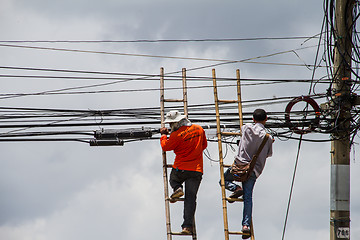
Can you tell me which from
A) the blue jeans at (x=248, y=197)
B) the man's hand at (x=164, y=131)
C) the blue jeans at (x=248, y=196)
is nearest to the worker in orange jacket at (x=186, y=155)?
the man's hand at (x=164, y=131)

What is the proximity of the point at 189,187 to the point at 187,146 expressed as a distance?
735mm

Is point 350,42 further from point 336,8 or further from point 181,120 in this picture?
point 181,120

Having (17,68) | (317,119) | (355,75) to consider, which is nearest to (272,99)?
(317,119)

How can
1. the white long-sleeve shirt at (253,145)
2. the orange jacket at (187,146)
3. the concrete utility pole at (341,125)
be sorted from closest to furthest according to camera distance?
1. the white long-sleeve shirt at (253,145)
2. the orange jacket at (187,146)
3. the concrete utility pole at (341,125)

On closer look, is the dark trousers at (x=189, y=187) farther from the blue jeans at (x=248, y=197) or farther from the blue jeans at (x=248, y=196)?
the blue jeans at (x=248, y=197)

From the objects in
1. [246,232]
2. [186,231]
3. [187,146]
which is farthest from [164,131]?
[246,232]

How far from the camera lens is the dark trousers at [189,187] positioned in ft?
38.2

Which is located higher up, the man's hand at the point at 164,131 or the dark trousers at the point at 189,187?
the man's hand at the point at 164,131

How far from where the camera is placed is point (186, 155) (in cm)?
1168

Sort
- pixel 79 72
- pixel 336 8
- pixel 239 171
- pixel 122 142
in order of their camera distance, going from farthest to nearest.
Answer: pixel 79 72, pixel 122 142, pixel 336 8, pixel 239 171

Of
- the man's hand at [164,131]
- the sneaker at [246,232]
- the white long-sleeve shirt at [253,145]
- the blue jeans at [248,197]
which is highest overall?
the man's hand at [164,131]

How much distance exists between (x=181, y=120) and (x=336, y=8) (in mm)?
3546

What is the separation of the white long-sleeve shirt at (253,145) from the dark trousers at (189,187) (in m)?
0.83

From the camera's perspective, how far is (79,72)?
1498 centimetres
